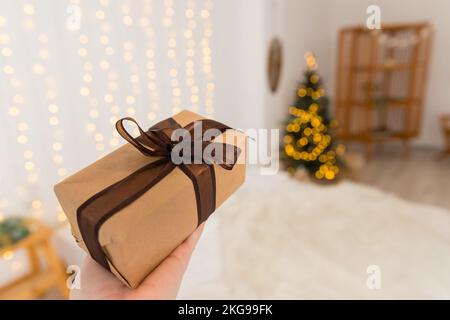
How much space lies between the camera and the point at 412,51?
3.47m

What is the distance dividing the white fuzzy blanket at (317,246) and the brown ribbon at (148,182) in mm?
551

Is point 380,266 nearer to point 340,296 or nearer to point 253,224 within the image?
point 340,296

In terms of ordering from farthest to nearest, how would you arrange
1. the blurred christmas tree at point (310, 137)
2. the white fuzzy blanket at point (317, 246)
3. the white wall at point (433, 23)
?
the white wall at point (433, 23), the blurred christmas tree at point (310, 137), the white fuzzy blanket at point (317, 246)

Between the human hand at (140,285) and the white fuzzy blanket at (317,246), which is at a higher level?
the human hand at (140,285)

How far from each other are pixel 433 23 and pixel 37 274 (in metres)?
3.97

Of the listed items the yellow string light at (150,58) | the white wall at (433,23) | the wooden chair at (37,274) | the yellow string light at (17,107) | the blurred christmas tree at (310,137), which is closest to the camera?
the yellow string light at (17,107)

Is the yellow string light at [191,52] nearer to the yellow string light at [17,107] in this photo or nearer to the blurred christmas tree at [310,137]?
the yellow string light at [17,107]

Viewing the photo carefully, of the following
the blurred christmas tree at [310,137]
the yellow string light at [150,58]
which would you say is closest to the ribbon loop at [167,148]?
the yellow string light at [150,58]

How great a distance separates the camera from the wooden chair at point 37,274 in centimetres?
84

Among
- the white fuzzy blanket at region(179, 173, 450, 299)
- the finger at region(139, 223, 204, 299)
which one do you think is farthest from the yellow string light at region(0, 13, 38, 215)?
the white fuzzy blanket at region(179, 173, 450, 299)

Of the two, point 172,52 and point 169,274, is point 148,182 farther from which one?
point 172,52

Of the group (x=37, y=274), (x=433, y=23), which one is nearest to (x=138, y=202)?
(x=37, y=274)
